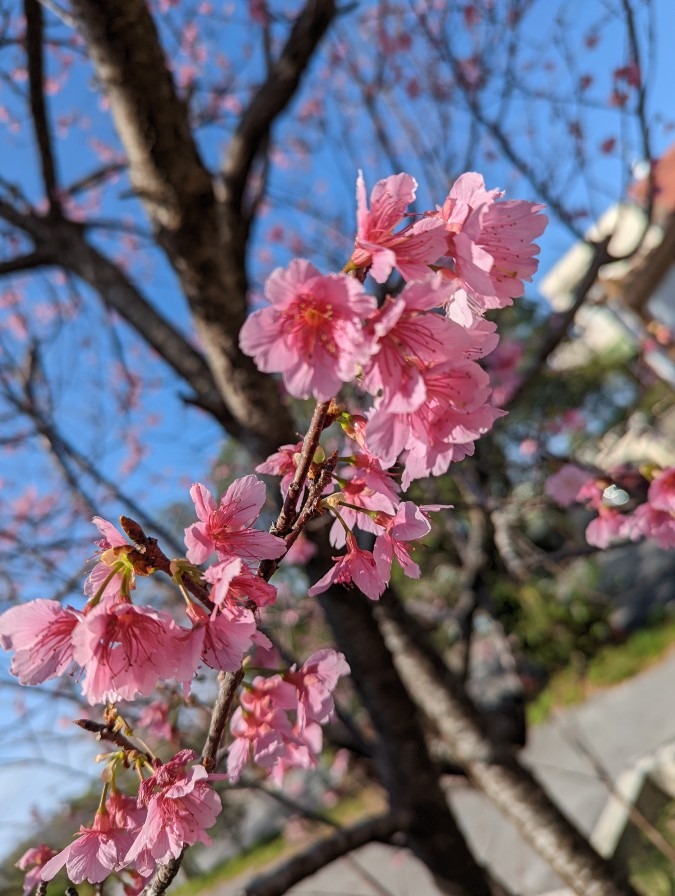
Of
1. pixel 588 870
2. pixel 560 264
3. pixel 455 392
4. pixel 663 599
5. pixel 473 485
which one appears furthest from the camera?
pixel 560 264

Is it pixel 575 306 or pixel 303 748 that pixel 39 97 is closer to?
pixel 575 306

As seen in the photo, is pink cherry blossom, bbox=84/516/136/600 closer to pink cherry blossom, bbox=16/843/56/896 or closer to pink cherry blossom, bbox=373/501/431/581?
pink cherry blossom, bbox=373/501/431/581

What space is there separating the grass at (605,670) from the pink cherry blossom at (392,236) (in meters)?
9.04

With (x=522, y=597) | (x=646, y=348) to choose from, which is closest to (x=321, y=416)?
(x=646, y=348)

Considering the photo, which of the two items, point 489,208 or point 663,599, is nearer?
point 489,208

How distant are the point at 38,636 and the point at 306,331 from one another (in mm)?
495

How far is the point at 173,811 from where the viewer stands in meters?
0.90

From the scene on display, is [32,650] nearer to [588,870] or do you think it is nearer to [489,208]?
[489,208]

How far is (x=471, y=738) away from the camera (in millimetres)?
2619

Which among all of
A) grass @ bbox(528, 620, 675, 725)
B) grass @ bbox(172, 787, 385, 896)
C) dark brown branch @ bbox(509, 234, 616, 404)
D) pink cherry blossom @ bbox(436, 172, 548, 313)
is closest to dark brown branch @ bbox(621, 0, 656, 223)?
dark brown branch @ bbox(509, 234, 616, 404)

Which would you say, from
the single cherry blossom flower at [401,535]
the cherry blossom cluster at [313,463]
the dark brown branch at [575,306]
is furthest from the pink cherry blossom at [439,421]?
the dark brown branch at [575,306]

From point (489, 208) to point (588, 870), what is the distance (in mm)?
2520

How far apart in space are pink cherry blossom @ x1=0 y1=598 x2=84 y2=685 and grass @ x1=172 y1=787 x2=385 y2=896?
9986mm

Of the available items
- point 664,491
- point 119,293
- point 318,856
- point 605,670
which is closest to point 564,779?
point 605,670
